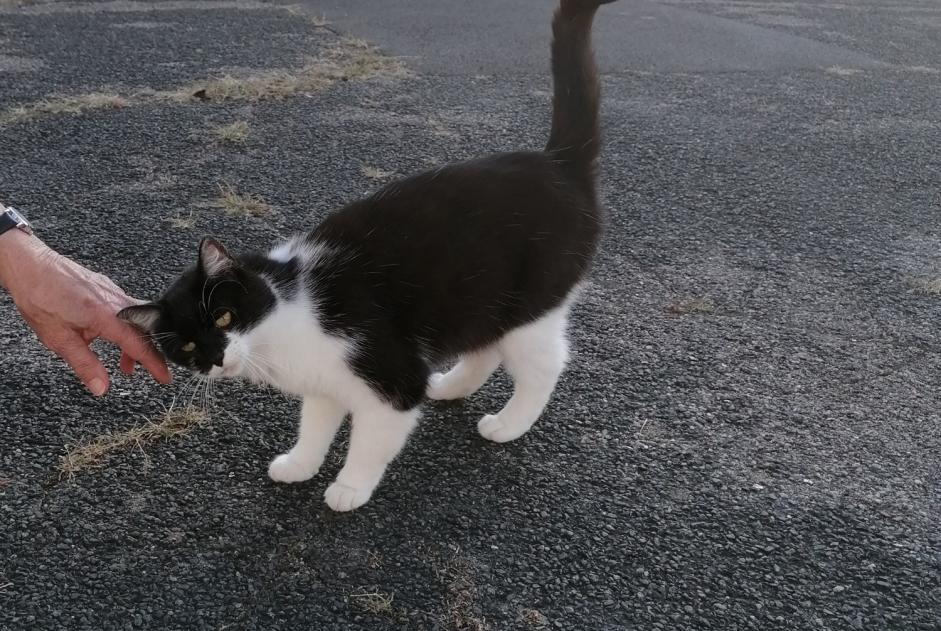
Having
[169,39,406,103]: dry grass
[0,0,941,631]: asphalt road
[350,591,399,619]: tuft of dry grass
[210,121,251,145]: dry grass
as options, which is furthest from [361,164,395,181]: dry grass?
[350,591,399,619]: tuft of dry grass

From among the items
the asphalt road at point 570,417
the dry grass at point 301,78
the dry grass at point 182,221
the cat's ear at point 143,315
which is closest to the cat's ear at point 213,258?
the cat's ear at point 143,315

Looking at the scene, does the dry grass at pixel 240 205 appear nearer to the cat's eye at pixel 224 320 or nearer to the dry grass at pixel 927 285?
the cat's eye at pixel 224 320

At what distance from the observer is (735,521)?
207 centimetres

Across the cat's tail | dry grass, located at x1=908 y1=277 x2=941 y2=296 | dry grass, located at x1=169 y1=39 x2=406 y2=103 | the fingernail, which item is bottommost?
dry grass, located at x1=908 y1=277 x2=941 y2=296

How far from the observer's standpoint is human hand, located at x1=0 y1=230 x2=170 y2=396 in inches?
72.2

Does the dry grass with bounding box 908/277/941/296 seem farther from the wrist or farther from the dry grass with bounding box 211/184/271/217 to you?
the wrist

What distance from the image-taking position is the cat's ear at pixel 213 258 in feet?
5.84

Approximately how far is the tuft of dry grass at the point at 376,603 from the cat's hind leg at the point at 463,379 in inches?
31.3

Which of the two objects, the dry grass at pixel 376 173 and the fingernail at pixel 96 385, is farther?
the dry grass at pixel 376 173

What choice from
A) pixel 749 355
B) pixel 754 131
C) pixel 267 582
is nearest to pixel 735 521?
pixel 749 355

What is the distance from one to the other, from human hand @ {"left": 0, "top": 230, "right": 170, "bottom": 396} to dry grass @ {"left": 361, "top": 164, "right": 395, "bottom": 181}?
7.65 feet

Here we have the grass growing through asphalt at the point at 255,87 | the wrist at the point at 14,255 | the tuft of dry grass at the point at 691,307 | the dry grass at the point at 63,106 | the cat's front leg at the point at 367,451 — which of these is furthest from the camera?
the grass growing through asphalt at the point at 255,87

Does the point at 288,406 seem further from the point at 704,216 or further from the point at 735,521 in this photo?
the point at 704,216

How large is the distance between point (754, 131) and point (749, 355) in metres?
3.03
